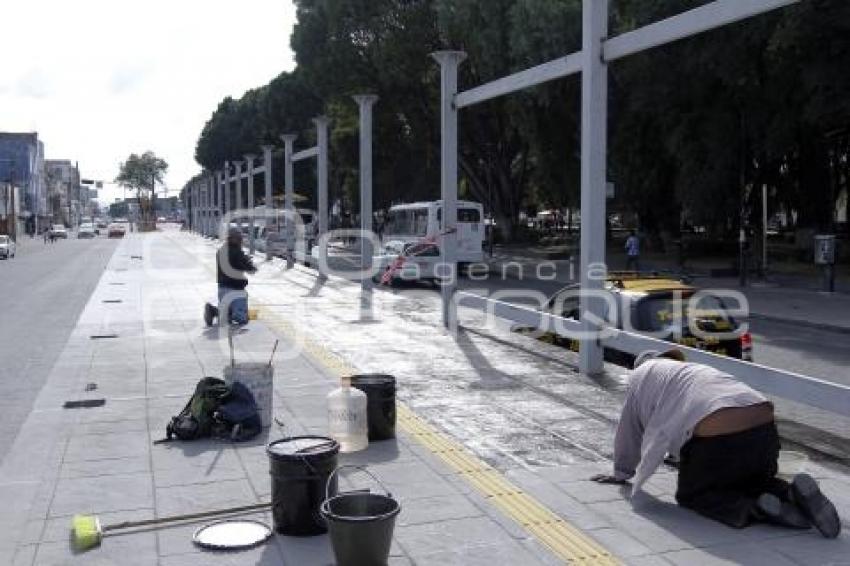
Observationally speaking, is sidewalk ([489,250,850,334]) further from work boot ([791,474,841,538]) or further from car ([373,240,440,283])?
work boot ([791,474,841,538])

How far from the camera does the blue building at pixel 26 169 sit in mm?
112250

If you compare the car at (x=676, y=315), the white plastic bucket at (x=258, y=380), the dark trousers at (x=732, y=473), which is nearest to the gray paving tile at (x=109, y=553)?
the white plastic bucket at (x=258, y=380)

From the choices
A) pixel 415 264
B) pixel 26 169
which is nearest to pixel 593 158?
pixel 415 264

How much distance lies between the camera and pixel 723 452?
5.85 meters

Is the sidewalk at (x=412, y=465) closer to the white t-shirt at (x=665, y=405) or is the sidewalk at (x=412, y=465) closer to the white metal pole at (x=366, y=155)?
the white t-shirt at (x=665, y=405)

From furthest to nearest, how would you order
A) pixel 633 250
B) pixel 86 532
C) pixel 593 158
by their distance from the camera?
pixel 633 250
pixel 593 158
pixel 86 532

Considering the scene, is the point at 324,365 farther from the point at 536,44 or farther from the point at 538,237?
the point at 538,237

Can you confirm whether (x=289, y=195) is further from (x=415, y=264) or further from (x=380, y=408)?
(x=380, y=408)

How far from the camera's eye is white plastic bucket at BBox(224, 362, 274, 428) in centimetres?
840

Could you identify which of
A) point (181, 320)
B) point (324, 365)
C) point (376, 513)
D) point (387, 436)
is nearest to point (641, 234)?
point (181, 320)

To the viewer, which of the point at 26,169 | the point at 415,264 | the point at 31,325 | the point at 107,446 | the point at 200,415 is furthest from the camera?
the point at 26,169

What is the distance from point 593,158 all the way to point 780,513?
19.1ft

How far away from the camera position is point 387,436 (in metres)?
8.08

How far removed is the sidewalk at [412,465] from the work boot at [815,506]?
8 cm
